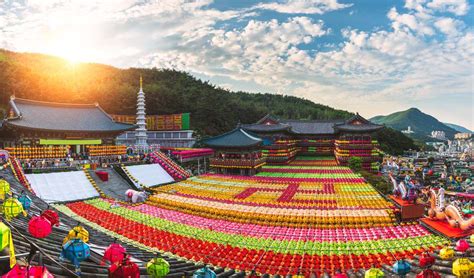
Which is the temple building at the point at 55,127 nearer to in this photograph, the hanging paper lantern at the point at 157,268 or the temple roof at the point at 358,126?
the hanging paper lantern at the point at 157,268

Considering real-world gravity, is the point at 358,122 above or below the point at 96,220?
above

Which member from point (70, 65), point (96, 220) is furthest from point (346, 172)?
point (70, 65)

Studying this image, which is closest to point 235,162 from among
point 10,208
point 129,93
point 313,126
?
point 313,126

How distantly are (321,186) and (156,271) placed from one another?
67.5ft

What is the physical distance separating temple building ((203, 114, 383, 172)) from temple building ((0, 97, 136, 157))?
1055 cm

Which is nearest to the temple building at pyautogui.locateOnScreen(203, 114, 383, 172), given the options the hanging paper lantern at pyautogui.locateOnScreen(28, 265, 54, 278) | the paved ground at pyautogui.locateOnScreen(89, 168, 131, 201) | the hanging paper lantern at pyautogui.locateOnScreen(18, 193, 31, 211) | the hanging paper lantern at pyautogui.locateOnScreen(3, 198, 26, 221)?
the paved ground at pyautogui.locateOnScreen(89, 168, 131, 201)

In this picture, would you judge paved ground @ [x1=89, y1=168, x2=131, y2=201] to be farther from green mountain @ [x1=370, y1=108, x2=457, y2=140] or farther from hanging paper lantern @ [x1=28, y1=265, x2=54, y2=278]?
green mountain @ [x1=370, y1=108, x2=457, y2=140]

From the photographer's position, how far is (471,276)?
6859 mm

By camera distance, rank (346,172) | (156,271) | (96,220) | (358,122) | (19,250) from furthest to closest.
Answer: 1. (358,122)
2. (346,172)
3. (96,220)
4. (156,271)
5. (19,250)

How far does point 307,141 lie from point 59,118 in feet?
115

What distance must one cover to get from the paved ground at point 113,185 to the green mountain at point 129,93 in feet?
47.6

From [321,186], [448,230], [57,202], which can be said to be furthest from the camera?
[321,186]

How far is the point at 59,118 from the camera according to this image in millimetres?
30219

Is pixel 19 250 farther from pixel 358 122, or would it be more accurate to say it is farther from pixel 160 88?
pixel 160 88
